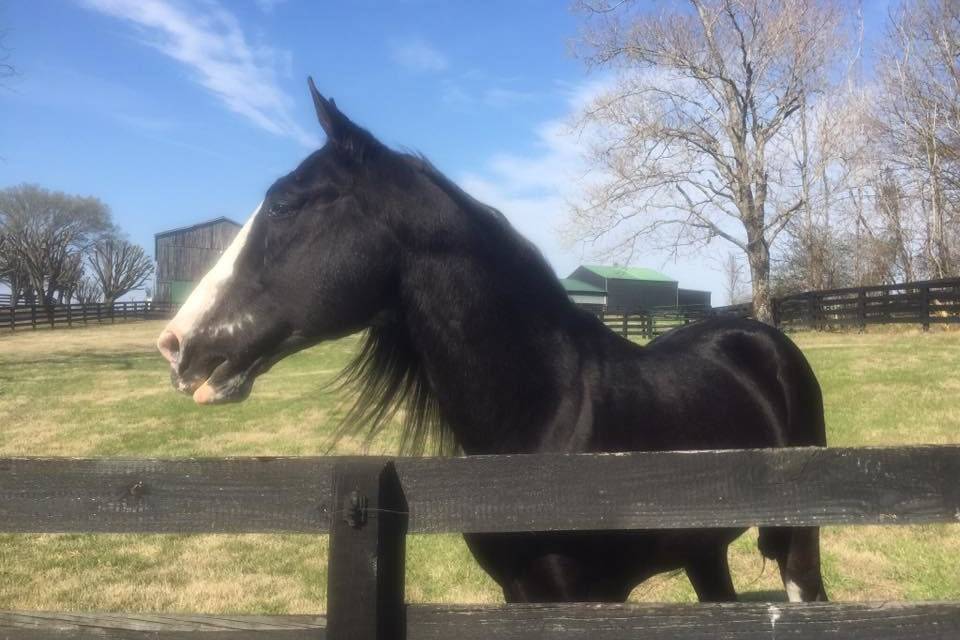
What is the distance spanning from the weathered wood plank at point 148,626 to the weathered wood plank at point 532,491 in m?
0.24

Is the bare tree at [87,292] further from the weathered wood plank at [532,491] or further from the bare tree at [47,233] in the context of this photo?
the weathered wood plank at [532,491]

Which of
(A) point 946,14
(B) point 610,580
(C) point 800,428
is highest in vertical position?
(A) point 946,14

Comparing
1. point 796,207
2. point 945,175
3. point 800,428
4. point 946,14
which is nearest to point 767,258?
point 796,207

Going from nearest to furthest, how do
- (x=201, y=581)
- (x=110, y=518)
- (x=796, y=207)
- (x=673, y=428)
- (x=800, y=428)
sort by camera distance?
(x=110, y=518) < (x=673, y=428) < (x=800, y=428) < (x=201, y=581) < (x=796, y=207)

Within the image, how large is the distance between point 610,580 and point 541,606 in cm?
47

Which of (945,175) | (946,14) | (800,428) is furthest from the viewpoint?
(945,175)

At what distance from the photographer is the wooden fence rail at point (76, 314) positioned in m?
38.2

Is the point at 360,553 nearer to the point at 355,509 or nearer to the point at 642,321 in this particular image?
the point at 355,509

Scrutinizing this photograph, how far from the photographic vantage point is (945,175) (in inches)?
1011

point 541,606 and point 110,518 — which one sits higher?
point 110,518

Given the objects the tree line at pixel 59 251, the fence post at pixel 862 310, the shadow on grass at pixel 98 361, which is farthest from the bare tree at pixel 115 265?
the fence post at pixel 862 310

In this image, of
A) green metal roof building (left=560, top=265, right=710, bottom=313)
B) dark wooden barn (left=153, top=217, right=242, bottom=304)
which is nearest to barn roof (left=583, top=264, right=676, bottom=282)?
green metal roof building (left=560, top=265, right=710, bottom=313)

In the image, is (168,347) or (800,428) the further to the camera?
(800,428)

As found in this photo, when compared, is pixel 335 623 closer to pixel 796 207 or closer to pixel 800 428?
pixel 800 428
